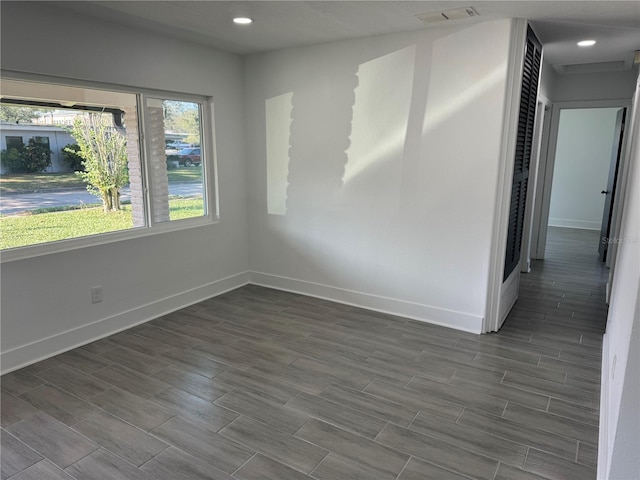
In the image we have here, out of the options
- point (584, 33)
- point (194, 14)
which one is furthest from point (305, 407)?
point (584, 33)

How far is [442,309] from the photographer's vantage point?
3693 mm

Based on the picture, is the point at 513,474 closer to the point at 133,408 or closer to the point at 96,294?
the point at 133,408

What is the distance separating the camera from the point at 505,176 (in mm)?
3295

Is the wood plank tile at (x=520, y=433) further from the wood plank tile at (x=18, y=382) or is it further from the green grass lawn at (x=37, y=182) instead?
the green grass lawn at (x=37, y=182)

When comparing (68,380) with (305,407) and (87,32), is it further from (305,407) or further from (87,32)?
(87,32)

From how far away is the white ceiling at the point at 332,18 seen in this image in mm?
2764

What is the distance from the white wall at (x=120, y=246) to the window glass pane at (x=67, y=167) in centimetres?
18

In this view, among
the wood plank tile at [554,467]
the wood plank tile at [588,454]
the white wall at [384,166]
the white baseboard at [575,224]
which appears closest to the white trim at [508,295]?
A: the white wall at [384,166]

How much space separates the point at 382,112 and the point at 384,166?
0.45 metres

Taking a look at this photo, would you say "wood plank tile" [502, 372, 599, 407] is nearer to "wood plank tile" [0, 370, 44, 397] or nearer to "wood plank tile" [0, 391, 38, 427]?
"wood plank tile" [0, 391, 38, 427]

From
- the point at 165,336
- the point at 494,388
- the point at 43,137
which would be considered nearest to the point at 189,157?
the point at 43,137

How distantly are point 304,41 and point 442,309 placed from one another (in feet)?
8.48

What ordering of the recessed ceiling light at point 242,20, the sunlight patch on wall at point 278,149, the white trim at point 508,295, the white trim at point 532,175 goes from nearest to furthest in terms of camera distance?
the recessed ceiling light at point 242,20 < the white trim at point 508,295 < the sunlight patch on wall at point 278,149 < the white trim at point 532,175

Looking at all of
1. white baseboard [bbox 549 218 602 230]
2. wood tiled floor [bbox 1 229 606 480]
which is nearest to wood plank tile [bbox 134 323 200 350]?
wood tiled floor [bbox 1 229 606 480]
